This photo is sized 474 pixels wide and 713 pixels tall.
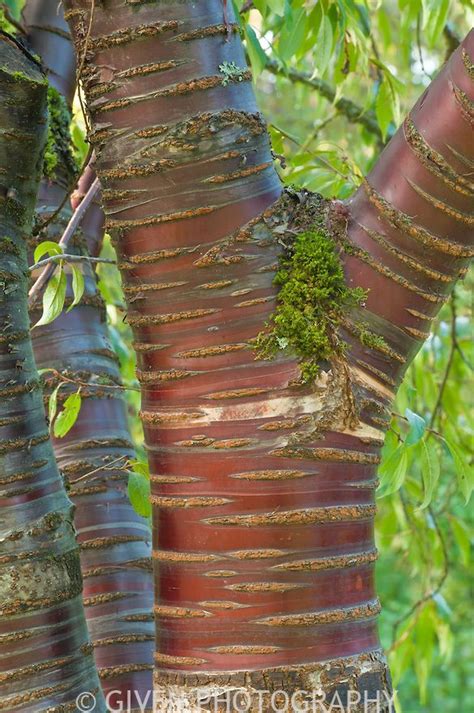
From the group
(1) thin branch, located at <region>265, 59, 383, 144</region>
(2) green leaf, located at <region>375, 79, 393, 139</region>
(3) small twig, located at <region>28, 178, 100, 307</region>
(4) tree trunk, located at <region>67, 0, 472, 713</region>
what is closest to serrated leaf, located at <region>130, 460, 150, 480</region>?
(4) tree trunk, located at <region>67, 0, 472, 713</region>

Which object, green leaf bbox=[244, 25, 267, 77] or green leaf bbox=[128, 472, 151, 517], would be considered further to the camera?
green leaf bbox=[244, 25, 267, 77]

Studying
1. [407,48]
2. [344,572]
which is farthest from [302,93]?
[344,572]

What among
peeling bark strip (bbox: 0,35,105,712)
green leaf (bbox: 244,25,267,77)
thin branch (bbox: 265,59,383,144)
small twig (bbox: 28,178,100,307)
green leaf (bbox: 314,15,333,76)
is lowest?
peeling bark strip (bbox: 0,35,105,712)

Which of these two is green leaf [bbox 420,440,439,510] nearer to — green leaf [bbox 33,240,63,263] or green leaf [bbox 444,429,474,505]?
green leaf [bbox 444,429,474,505]

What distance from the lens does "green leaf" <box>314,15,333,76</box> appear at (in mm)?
1438

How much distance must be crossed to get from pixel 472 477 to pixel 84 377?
0.71 metres

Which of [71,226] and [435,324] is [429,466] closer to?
[71,226]

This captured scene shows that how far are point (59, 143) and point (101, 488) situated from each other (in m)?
0.68

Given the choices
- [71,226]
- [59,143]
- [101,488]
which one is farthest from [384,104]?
[101,488]

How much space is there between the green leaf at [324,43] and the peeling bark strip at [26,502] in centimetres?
57

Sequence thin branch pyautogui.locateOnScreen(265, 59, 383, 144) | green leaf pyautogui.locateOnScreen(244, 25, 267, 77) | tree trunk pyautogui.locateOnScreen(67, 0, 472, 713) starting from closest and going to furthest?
tree trunk pyautogui.locateOnScreen(67, 0, 472, 713) < green leaf pyautogui.locateOnScreen(244, 25, 267, 77) < thin branch pyautogui.locateOnScreen(265, 59, 383, 144)

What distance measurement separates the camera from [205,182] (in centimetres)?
93

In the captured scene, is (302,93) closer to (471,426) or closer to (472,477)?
(471,426)

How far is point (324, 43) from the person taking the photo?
1.46 metres
